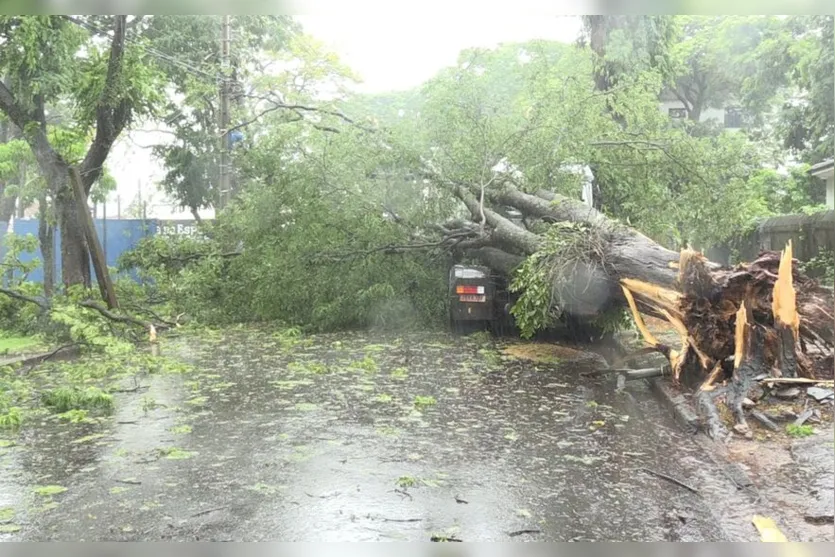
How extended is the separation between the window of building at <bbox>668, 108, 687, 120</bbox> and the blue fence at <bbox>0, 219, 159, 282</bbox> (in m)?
2.44

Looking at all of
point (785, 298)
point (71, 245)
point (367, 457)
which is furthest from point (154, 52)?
point (785, 298)

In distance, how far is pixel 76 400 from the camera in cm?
303

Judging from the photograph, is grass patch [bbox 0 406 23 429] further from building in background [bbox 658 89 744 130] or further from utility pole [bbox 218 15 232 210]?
building in background [bbox 658 89 744 130]

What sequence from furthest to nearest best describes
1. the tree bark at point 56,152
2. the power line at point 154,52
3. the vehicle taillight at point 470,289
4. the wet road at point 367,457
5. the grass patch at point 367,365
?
the vehicle taillight at point 470,289 < the grass patch at point 367,365 < the tree bark at point 56,152 < the power line at point 154,52 < the wet road at point 367,457

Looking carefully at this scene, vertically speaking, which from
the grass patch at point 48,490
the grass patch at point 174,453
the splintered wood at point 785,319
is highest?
the splintered wood at point 785,319

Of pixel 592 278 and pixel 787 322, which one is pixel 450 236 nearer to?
pixel 592 278

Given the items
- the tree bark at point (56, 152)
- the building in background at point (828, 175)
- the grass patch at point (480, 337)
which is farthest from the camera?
the grass patch at point (480, 337)

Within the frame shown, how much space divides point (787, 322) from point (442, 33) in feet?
5.90

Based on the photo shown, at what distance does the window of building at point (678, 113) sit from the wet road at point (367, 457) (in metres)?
1.27

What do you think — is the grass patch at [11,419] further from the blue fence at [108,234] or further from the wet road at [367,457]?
the blue fence at [108,234]

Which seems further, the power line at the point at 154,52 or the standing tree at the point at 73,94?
the standing tree at the point at 73,94

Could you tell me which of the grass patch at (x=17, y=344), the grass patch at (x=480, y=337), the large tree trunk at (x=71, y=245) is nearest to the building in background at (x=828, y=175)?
the grass patch at (x=480, y=337)

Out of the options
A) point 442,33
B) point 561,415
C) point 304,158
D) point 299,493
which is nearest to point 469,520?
point 299,493

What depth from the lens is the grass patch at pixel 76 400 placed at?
301 centimetres
